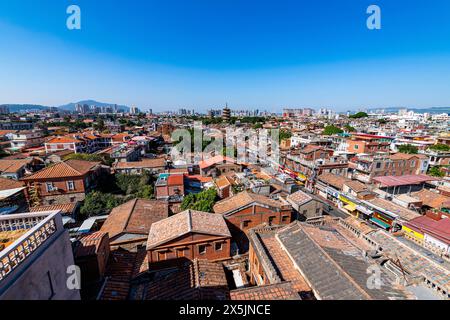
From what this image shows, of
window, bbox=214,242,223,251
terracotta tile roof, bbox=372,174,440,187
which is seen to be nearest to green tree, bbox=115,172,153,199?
window, bbox=214,242,223,251

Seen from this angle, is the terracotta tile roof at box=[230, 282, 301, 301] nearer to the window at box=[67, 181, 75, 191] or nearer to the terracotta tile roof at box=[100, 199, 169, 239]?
the terracotta tile roof at box=[100, 199, 169, 239]

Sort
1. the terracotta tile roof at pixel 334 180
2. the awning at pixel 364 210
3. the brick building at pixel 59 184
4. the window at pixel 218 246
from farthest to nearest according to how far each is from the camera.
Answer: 1. the terracotta tile roof at pixel 334 180
2. the brick building at pixel 59 184
3. the awning at pixel 364 210
4. the window at pixel 218 246

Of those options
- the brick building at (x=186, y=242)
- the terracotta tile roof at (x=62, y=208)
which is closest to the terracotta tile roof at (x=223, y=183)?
the brick building at (x=186, y=242)

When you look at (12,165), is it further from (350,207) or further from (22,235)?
(350,207)

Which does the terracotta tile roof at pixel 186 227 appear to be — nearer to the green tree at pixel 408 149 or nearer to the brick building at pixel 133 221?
the brick building at pixel 133 221

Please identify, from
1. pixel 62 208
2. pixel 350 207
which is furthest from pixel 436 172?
pixel 62 208

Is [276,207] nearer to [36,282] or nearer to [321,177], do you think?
[36,282]
